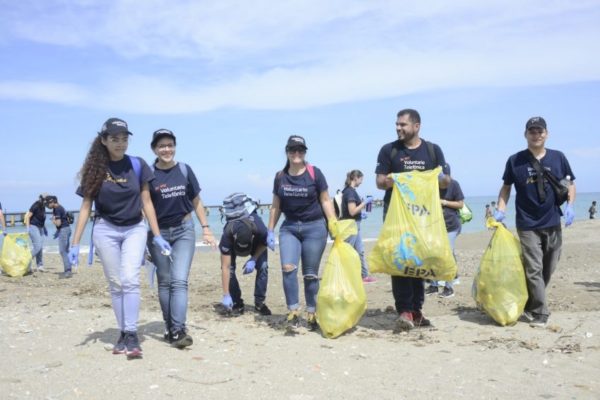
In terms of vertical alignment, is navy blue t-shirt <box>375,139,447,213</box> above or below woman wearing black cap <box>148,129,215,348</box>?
above

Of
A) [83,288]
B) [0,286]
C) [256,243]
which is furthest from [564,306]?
[0,286]

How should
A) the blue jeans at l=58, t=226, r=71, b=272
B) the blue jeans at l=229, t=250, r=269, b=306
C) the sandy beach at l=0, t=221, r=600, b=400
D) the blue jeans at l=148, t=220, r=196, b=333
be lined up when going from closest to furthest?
the sandy beach at l=0, t=221, r=600, b=400, the blue jeans at l=148, t=220, r=196, b=333, the blue jeans at l=229, t=250, r=269, b=306, the blue jeans at l=58, t=226, r=71, b=272

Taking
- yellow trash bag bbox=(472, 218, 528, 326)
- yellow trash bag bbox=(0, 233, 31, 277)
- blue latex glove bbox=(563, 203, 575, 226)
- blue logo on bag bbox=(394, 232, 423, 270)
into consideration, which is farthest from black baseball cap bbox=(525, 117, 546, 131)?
yellow trash bag bbox=(0, 233, 31, 277)

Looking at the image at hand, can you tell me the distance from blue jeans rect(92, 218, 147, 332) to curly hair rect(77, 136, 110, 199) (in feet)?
0.84

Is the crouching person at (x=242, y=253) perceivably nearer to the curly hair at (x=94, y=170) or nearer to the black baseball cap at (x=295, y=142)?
the black baseball cap at (x=295, y=142)

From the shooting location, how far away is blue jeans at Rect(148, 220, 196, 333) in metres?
4.58

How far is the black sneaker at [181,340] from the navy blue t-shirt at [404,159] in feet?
6.98

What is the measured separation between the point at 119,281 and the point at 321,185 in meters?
1.94

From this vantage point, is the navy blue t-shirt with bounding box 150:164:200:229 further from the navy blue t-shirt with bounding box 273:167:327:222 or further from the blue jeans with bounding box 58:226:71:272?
the blue jeans with bounding box 58:226:71:272

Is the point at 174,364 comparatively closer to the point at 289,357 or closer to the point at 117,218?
the point at 289,357

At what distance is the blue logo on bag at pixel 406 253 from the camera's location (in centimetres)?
482

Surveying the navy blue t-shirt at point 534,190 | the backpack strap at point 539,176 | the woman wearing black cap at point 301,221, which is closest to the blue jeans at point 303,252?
the woman wearing black cap at point 301,221

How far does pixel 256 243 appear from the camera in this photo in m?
6.07

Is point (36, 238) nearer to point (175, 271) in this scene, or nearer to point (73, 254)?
point (73, 254)
